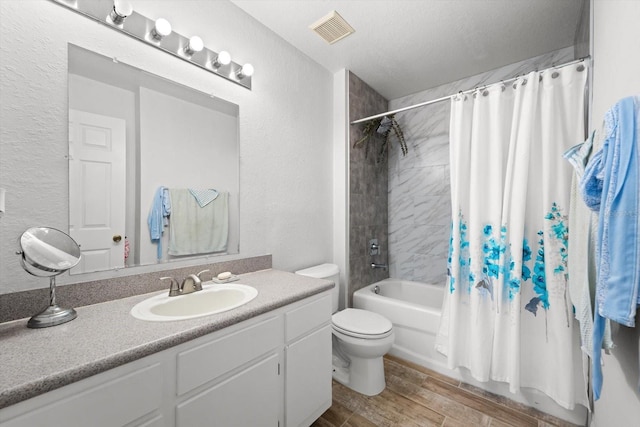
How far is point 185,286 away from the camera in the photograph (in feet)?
4.17

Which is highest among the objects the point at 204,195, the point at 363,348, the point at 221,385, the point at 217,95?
the point at 217,95

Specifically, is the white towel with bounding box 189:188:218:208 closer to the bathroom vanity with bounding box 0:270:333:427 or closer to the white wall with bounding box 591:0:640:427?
the bathroom vanity with bounding box 0:270:333:427

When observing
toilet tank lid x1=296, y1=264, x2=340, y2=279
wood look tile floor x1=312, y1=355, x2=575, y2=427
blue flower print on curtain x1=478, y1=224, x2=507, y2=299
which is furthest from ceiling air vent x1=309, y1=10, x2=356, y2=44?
wood look tile floor x1=312, y1=355, x2=575, y2=427

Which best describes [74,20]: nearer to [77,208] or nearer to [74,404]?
[77,208]

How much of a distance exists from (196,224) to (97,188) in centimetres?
47

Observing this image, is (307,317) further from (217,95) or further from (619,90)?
(619,90)

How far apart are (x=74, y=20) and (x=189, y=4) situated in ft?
1.89

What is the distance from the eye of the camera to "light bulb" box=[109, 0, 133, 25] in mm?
1142

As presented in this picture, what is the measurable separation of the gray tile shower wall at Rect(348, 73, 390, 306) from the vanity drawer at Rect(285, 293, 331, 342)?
0.98 meters

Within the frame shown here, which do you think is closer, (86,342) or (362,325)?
(86,342)

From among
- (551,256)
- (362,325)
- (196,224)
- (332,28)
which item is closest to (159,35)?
(196,224)

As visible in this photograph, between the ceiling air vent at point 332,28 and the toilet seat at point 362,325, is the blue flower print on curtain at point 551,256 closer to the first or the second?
the toilet seat at point 362,325

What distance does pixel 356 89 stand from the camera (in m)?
2.53

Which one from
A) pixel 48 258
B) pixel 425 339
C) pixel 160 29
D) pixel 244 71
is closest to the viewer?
pixel 48 258
